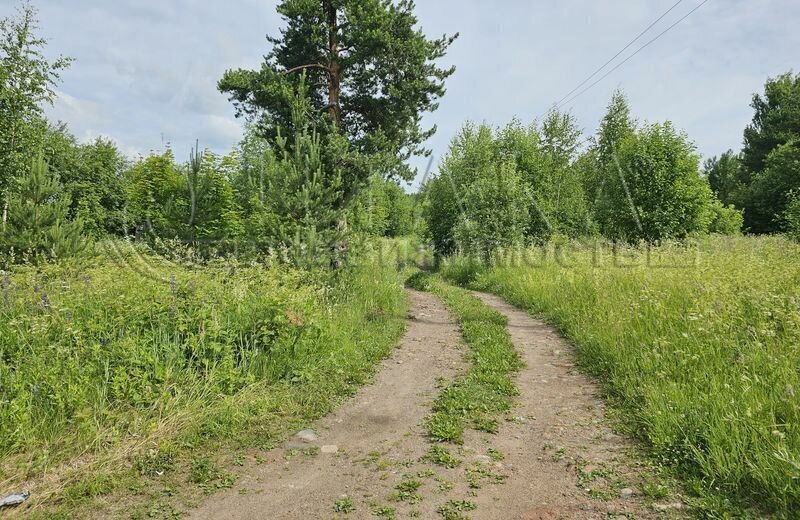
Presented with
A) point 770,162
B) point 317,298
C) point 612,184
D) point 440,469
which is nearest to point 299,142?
point 317,298

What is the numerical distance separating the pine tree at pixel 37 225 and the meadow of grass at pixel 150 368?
16.2 feet

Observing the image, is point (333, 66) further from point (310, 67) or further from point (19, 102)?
point (19, 102)

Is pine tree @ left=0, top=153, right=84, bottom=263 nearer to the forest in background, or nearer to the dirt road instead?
the forest in background

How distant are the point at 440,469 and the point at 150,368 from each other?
3445 mm

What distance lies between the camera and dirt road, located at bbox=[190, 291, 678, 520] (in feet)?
10.4

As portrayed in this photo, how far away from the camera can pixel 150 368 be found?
480 centimetres

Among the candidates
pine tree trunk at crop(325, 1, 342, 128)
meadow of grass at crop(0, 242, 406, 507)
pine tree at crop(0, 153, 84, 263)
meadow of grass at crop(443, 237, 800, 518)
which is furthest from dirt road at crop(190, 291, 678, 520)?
pine tree at crop(0, 153, 84, 263)

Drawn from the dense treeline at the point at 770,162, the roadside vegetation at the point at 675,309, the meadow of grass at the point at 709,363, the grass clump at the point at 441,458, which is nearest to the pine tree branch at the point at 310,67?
the roadside vegetation at the point at 675,309

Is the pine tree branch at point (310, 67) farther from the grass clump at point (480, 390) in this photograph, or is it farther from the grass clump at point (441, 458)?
the grass clump at point (441, 458)

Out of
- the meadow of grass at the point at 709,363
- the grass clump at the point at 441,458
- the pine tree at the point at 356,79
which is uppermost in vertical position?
the pine tree at the point at 356,79

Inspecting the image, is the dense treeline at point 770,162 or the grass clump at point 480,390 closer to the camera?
the grass clump at point 480,390

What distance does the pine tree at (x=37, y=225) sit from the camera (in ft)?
37.3

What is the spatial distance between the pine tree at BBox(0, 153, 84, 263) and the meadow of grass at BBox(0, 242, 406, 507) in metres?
4.94

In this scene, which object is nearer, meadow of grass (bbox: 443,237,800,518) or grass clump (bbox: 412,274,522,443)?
meadow of grass (bbox: 443,237,800,518)
